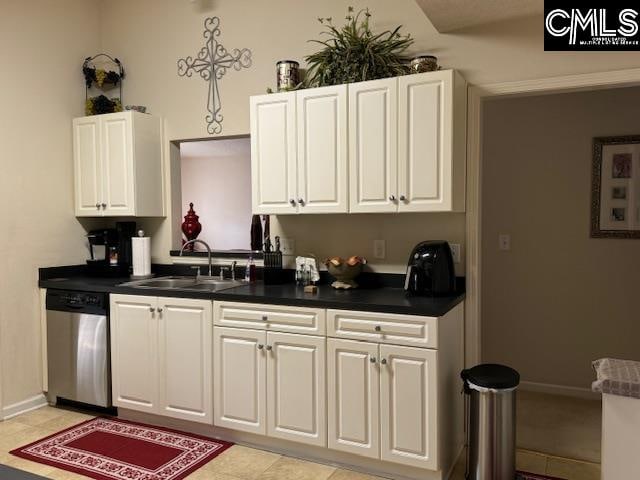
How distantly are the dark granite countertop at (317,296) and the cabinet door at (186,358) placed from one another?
10 cm

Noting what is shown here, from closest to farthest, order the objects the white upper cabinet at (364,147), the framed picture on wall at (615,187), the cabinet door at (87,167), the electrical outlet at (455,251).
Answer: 1. the white upper cabinet at (364,147)
2. the electrical outlet at (455,251)
3. the framed picture on wall at (615,187)
4. the cabinet door at (87,167)

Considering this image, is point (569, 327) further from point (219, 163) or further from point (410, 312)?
point (219, 163)

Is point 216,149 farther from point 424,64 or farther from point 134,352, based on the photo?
point 424,64

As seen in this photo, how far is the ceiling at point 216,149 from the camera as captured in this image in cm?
622

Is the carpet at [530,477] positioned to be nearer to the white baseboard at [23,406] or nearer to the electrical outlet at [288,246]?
the electrical outlet at [288,246]

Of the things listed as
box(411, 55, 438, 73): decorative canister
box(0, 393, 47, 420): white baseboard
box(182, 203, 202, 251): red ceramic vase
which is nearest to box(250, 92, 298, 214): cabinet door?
box(411, 55, 438, 73): decorative canister

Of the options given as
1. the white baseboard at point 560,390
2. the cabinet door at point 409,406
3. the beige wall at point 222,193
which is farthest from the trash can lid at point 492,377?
the beige wall at point 222,193

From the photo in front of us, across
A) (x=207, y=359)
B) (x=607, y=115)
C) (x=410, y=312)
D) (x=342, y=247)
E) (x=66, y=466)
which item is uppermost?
(x=607, y=115)

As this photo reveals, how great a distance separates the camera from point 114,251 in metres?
4.00

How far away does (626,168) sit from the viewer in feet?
12.1

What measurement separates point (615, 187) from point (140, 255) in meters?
3.48

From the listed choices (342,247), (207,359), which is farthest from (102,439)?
(342,247)

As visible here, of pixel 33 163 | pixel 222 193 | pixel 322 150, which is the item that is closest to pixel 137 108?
pixel 33 163

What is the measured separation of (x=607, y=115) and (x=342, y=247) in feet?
6.98
